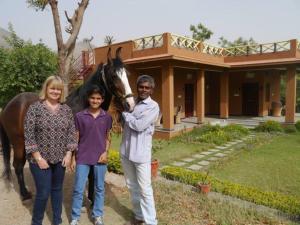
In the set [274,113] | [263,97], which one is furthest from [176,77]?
[274,113]

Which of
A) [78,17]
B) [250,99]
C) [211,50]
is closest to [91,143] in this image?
[78,17]

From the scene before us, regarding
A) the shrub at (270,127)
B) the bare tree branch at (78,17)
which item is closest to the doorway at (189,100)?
the shrub at (270,127)

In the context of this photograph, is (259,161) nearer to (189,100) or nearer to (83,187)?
(83,187)

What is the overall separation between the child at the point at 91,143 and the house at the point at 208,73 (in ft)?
25.3

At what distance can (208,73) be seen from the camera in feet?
58.0

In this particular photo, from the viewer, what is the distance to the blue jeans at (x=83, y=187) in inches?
125

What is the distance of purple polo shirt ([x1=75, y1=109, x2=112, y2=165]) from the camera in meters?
3.13

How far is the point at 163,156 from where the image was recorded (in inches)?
333

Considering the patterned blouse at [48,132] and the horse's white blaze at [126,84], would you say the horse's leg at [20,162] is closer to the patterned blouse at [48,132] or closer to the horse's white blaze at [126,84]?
the patterned blouse at [48,132]

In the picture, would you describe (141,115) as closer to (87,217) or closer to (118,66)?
(118,66)

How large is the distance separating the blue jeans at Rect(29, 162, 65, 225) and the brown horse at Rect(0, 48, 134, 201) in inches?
35.6

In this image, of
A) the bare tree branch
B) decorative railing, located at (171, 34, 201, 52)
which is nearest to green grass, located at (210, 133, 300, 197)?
decorative railing, located at (171, 34, 201, 52)

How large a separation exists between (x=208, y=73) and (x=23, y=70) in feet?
40.0

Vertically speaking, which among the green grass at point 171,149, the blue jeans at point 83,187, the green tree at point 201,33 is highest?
the green tree at point 201,33
